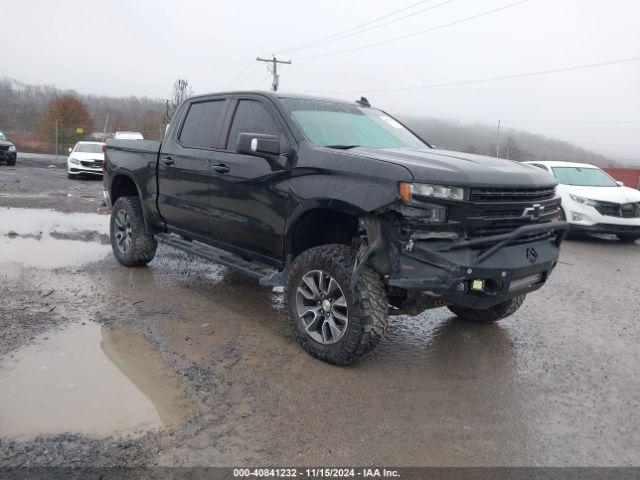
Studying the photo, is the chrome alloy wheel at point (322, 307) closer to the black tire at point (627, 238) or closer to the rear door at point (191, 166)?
the rear door at point (191, 166)

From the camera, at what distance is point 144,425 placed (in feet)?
10.1

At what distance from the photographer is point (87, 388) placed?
347 cm

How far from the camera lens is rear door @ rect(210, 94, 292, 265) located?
437cm

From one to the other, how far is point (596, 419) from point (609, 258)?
254 inches

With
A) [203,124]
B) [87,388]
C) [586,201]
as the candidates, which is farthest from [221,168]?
[586,201]

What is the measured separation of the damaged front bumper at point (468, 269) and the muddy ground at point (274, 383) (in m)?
0.72

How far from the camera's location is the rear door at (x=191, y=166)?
204 inches

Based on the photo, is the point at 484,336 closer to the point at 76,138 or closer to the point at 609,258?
the point at 609,258

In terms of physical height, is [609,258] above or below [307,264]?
below

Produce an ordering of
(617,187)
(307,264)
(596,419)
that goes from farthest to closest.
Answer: (617,187), (307,264), (596,419)

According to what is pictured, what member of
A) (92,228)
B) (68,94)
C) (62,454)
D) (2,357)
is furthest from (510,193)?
(68,94)

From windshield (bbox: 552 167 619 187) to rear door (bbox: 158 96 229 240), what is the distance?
8.38 m

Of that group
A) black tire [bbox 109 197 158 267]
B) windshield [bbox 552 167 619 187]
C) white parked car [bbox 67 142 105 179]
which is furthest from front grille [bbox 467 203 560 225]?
white parked car [bbox 67 142 105 179]

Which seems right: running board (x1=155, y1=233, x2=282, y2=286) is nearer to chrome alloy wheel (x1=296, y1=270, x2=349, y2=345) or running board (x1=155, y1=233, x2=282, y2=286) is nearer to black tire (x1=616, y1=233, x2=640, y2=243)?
chrome alloy wheel (x1=296, y1=270, x2=349, y2=345)
